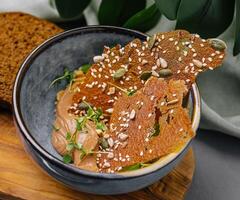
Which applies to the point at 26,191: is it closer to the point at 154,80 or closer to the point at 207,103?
the point at 154,80

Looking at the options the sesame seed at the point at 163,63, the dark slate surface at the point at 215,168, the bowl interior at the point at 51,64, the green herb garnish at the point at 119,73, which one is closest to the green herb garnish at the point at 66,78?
the bowl interior at the point at 51,64

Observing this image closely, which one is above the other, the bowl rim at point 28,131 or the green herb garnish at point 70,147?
the bowl rim at point 28,131

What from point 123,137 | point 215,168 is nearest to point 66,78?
point 123,137

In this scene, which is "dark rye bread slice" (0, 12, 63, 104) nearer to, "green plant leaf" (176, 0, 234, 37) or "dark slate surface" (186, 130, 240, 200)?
"green plant leaf" (176, 0, 234, 37)

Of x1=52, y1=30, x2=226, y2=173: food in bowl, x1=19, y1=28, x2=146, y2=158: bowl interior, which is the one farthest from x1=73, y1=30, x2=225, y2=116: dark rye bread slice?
x1=19, y1=28, x2=146, y2=158: bowl interior

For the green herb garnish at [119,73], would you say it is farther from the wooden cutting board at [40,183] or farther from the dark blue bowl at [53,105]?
the wooden cutting board at [40,183]

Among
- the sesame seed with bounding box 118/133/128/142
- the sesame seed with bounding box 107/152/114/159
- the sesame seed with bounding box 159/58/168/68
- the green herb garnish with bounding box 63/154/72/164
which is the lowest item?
the green herb garnish with bounding box 63/154/72/164
